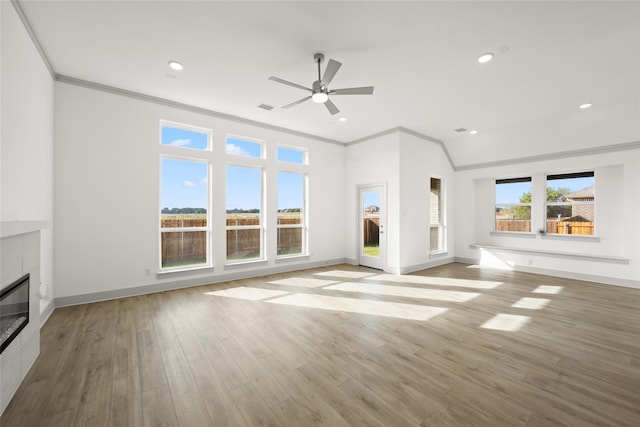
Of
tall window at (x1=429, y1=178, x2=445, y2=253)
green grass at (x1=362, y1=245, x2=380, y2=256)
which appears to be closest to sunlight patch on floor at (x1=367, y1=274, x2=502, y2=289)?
green grass at (x1=362, y1=245, x2=380, y2=256)

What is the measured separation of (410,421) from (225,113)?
5.12 metres

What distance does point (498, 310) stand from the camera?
3.49 metres

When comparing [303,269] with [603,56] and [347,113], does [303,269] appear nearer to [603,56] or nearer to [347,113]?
[347,113]

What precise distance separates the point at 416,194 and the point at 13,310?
6.17 m

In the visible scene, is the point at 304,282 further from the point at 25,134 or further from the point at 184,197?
the point at 25,134

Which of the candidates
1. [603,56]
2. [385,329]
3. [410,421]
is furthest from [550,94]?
[410,421]

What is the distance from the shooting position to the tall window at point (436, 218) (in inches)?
261

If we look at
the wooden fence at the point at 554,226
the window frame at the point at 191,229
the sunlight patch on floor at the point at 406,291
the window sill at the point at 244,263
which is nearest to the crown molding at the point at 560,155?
the wooden fence at the point at 554,226

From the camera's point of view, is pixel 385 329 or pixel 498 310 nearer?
pixel 385 329

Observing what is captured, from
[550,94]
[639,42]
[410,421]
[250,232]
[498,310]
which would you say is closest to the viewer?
[410,421]

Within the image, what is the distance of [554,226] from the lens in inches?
231

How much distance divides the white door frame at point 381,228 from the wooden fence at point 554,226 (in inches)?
132

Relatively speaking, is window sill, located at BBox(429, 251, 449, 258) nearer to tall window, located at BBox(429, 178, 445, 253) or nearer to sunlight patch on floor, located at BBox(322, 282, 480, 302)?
tall window, located at BBox(429, 178, 445, 253)

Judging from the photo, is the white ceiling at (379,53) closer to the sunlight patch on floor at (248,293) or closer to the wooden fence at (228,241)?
the wooden fence at (228,241)
